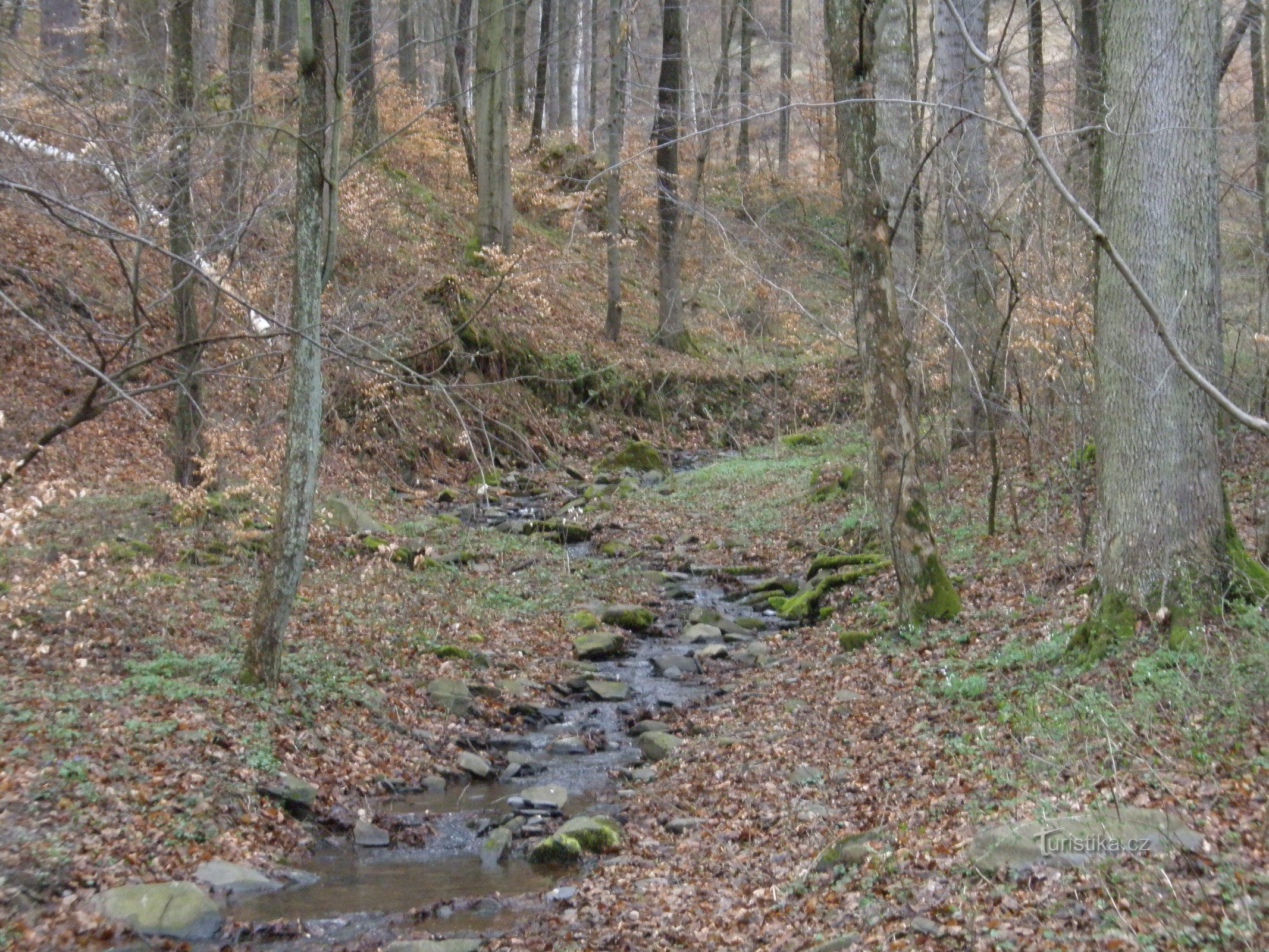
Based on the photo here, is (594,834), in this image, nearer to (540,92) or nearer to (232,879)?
(232,879)

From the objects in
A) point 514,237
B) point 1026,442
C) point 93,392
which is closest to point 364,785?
point 93,392

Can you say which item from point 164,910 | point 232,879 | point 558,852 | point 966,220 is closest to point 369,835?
point 232,879

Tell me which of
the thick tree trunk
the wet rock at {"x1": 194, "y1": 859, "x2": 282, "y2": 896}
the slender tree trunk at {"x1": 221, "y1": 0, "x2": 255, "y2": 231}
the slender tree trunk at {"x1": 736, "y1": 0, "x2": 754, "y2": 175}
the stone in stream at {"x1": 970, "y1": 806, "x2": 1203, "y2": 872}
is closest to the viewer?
the stone in stream at {"x1": 970, "y1": 806, "x2": 1203, "y2": 872}

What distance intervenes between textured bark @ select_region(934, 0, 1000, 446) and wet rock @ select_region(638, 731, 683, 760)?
520 cm

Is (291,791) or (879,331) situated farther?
(879,331)

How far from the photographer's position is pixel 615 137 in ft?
73.9

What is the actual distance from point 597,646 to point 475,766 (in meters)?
3.06

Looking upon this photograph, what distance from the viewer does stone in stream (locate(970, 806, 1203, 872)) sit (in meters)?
4.68

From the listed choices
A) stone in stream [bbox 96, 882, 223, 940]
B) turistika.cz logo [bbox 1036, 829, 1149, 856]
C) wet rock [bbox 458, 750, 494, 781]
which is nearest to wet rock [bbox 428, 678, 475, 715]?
wet rock [bbox 458, 750, 494, 781]

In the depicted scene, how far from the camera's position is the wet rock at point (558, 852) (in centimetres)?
679

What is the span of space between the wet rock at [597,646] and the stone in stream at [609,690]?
0.75 m

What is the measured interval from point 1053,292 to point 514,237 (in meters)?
17.0

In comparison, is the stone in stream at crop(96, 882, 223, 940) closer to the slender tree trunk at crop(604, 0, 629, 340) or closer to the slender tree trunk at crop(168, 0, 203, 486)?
the slender tree trunk at crop(168, 0, 203, 486)

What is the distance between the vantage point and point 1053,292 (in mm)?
10508
